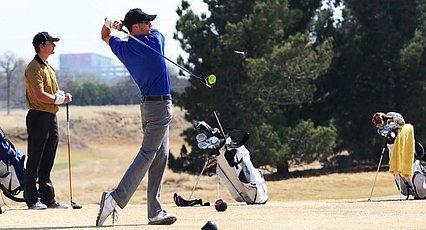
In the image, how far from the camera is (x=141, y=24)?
356 inches

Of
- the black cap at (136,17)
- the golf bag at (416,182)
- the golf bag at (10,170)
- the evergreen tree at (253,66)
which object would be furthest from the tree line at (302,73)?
the black cap at (136,17)

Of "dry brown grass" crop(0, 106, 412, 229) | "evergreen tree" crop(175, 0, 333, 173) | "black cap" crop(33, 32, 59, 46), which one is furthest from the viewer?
"evergreen tree" crop(175, 0, 333, 173)

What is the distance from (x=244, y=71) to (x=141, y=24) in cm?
2156

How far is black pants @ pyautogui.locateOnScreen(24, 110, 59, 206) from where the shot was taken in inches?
450

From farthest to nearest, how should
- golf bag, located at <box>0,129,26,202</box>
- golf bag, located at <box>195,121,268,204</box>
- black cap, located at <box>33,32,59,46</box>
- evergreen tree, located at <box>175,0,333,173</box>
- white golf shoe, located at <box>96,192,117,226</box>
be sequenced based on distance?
evergreen tree, located at <box>175,0,333,173</box>, golf bag, located at <box>195,121,268,204</box>, golf bag, located at <box>0,129,26,202</box>, black cap, located at <box>33,32,59,46</box>, white golf shoe, located at <box>96,192,117,226</box>

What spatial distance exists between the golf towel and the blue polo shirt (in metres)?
5.61

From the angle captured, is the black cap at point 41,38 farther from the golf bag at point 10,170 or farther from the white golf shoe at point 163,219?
the white golf shoe at point 163,219

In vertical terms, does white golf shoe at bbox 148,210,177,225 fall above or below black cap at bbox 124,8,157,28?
below

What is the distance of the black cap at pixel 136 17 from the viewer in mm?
9031

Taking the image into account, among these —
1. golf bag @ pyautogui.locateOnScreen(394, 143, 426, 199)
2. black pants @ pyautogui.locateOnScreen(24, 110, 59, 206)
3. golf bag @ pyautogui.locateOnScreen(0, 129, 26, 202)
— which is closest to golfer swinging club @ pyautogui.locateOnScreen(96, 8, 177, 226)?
black pants @ pyautogui.locateOnScreen(24, 110, 59, 206)

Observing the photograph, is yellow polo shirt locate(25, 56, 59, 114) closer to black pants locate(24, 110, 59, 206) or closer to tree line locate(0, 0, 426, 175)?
black pants locate(24, 110, 59, 206)

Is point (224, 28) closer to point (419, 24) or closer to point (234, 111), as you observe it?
point (234, 111)

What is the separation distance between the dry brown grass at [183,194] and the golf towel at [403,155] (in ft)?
2.44

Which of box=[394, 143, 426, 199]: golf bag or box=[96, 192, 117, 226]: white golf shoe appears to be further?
box=[394, 143, 426, 199]: golf bag
